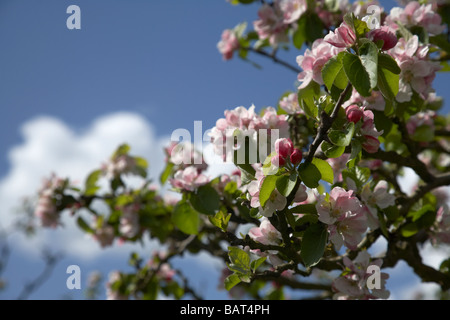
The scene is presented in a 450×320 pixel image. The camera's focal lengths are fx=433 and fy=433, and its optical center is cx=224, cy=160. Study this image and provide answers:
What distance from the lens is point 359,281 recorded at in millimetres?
1376

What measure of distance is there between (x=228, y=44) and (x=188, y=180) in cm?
135

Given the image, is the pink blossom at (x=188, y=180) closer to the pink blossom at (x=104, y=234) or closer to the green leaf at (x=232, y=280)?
the green leaf at (x=232, y=280)

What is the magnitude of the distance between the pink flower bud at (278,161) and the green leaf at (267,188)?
36 millimetres

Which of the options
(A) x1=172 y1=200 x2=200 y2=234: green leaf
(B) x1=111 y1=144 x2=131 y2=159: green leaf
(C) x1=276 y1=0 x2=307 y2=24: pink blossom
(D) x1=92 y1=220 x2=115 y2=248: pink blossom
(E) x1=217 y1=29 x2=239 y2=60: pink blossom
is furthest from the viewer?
(D) x1=92 y1=220 x2=115 y2=248: pink blossom

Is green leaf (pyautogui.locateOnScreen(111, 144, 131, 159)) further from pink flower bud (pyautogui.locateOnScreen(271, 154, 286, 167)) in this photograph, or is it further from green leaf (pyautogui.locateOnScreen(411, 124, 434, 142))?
pink flower bud (pyautogui.locateOnScreen(271, 154, 286, 167))

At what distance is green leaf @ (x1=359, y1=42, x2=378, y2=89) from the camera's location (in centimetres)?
104

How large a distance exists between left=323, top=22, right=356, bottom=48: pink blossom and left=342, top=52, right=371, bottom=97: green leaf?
65 mm

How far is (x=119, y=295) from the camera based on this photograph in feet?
8.97

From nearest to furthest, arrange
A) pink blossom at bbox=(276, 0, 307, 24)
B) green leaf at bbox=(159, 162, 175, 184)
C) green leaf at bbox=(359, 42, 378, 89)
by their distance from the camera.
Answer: green leaf at bbox=(359, 42, 378, 89) → pink blossom at bbox=(276, 0, 307, 24) → green leaf at bbox=(159, 162, 175, 184)

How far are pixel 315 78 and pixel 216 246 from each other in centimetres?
157

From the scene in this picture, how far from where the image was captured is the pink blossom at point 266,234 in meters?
1.27

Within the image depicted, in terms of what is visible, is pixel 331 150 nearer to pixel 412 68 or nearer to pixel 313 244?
pixel 313 244

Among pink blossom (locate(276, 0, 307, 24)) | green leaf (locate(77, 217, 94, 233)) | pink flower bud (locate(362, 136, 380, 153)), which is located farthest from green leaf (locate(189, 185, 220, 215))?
green leaf (locate(77, 217, 94, 233))

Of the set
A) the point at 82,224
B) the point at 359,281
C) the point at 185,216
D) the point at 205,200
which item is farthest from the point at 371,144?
the point at 82,224
